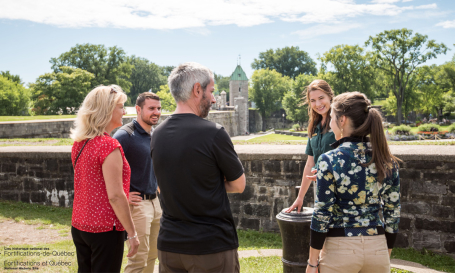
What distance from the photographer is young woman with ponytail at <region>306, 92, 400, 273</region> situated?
2.14 m

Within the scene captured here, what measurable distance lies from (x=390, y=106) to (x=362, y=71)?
23.3 ft

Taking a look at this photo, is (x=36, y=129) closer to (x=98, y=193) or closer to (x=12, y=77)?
(x=98, y=193)

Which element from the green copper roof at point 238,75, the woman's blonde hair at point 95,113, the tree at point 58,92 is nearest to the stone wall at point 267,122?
the green copper roof at point 238,75

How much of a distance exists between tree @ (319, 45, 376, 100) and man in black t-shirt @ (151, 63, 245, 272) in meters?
57.2

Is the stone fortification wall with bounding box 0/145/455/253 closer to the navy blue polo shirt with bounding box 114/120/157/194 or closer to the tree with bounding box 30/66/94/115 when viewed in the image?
the navy blue polo shirt with bounding box 114/120/157/194

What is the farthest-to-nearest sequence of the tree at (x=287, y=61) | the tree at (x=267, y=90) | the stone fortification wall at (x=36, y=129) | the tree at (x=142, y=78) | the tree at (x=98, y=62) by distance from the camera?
the tree at (x=287, y=61) < the tree at (x=142, y=78) < the tree at (x=267, y=90) < the tree at (x=98, y=62) < the stone fortification wall at (x=36, y=129)

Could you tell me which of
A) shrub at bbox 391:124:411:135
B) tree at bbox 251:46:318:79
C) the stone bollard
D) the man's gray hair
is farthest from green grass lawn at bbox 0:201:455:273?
tree at bbox 251:46:318:79

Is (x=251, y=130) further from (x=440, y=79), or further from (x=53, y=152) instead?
(x=53, y=152)

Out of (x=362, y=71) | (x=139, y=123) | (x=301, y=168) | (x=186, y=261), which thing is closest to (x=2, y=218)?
(x=139, y=123)

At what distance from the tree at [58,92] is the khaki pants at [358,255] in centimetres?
4285

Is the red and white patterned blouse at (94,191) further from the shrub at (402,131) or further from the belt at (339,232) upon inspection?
the shrub at (402,131)

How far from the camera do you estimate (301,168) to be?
6234 millimetres

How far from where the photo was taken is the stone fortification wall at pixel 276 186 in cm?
547

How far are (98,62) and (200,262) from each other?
57.1 m
